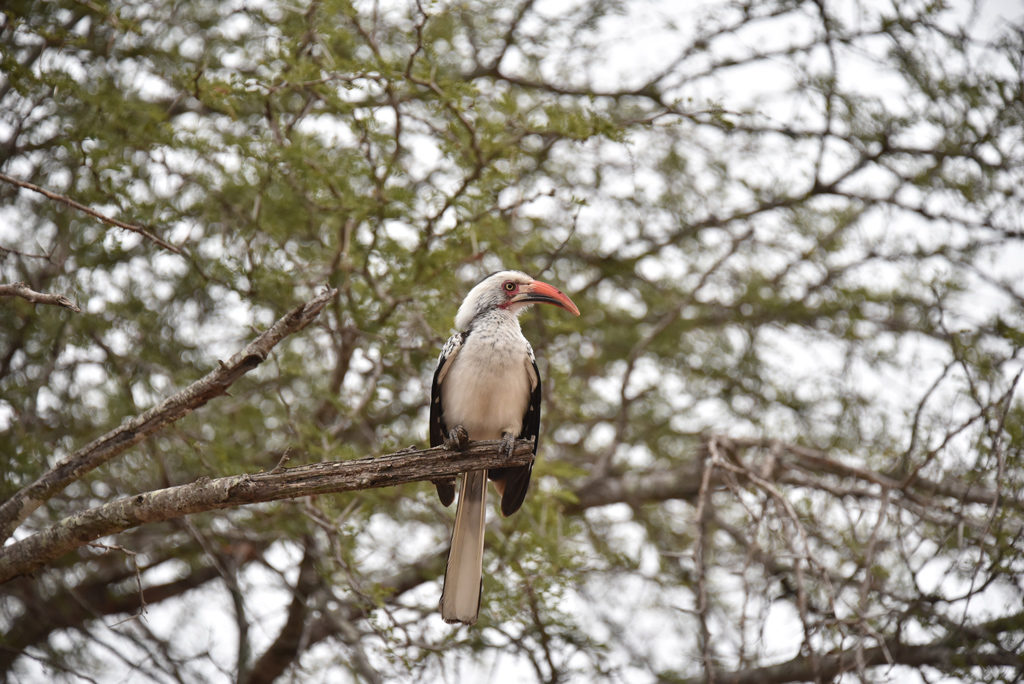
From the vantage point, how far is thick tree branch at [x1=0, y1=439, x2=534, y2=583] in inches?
112

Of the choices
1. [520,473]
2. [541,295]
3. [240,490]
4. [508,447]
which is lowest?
[240,490]

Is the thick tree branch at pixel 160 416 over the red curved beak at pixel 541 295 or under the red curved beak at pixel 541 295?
under

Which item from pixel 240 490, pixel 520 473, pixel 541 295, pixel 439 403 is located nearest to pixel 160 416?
pixel 240 490

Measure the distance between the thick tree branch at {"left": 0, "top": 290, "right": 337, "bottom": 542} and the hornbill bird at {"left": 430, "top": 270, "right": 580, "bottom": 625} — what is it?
936 mm

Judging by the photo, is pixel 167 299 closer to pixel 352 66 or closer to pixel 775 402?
pixel 352 66

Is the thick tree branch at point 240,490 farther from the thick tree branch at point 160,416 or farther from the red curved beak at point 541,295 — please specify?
the red curved beak at point 541,295

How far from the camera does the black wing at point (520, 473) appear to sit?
159 inches

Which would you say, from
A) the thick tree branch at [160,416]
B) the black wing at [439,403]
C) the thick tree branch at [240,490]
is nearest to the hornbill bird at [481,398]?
the black wing at [439,403]

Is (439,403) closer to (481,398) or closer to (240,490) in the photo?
(481,398)

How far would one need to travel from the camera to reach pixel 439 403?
4086 mm

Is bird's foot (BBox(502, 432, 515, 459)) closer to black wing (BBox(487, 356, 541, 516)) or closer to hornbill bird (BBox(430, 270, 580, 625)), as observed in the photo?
hornbill bird (BBox(430, 270, 580, 625))

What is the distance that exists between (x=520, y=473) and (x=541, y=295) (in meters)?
0.85

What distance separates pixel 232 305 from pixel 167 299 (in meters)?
0.42

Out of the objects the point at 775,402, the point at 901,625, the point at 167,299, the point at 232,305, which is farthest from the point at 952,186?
the point at 167,299
